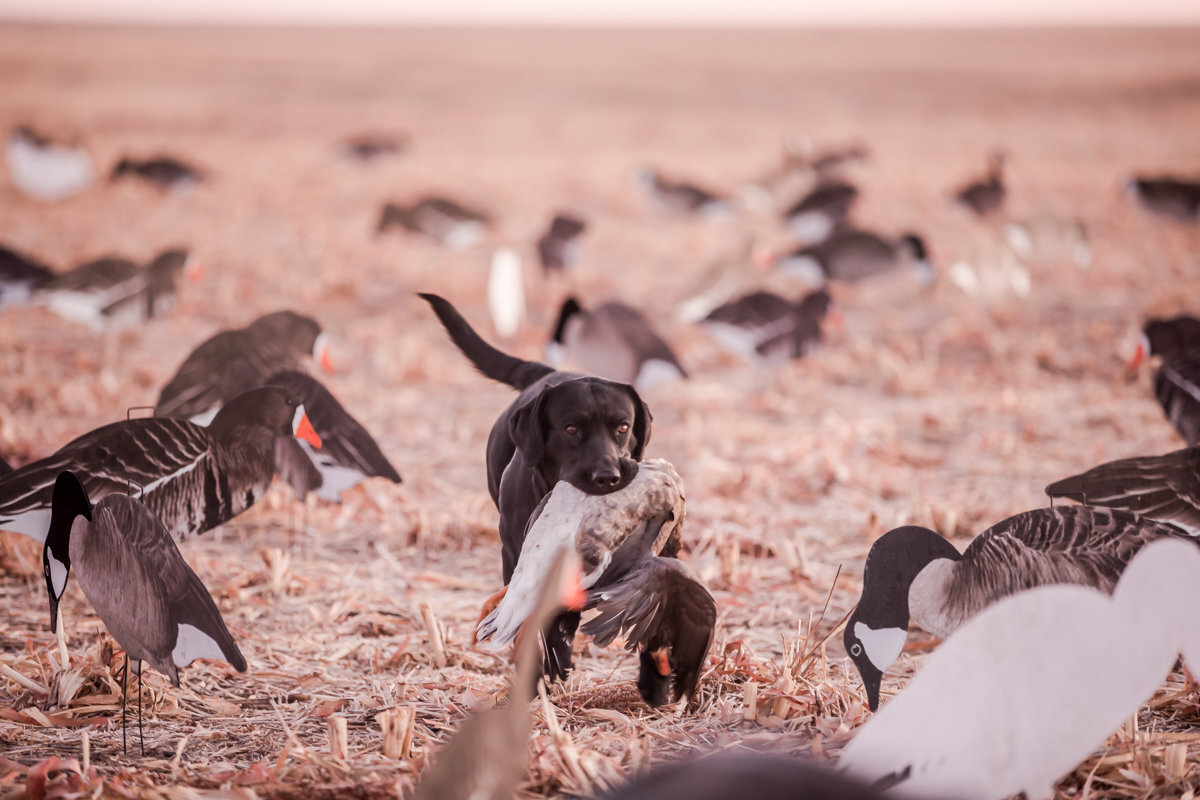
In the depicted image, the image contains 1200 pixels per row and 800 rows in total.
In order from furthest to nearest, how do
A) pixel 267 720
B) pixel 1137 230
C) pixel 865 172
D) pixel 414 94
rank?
1. pixel 414 94
2. pixel 865 172
3. pixel 1137 230
4. pixel 267 720

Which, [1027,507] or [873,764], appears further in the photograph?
[1027,507]

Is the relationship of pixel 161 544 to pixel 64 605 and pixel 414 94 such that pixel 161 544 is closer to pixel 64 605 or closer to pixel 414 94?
pixel 64 605

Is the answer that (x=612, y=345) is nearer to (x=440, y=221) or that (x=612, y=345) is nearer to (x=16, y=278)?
(x=16, y=278)

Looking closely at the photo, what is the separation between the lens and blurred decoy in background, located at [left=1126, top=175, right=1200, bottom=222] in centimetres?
1287

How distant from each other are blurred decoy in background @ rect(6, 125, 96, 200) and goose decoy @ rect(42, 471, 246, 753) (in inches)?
522

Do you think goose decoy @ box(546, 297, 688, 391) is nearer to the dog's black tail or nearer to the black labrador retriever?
the dog's black tail

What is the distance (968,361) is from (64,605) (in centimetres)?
655

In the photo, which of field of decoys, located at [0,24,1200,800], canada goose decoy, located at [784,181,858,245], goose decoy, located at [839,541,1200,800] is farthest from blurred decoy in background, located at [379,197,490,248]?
goose decoy, located at [839,541,1200,800]

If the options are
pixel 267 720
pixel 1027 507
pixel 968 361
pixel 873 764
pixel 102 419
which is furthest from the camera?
pixel 968 361

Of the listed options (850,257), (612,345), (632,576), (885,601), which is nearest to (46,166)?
(850,257)

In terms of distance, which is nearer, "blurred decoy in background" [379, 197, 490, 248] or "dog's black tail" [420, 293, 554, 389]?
"dog's black tail" [420, 293, 554, 389]

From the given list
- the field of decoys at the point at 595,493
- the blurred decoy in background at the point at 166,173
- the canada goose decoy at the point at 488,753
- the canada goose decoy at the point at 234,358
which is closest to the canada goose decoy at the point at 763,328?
the field of decoys at the point at 595,493

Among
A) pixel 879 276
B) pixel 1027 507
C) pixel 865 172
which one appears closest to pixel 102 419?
pixel 1027 507

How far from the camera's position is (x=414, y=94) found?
35.9 metres
